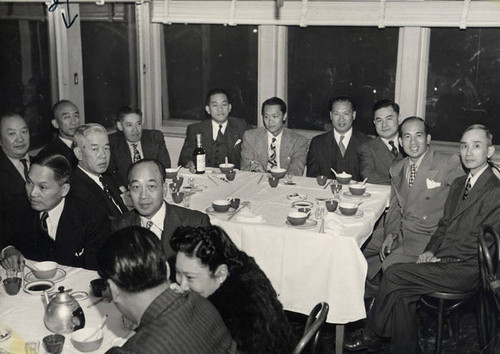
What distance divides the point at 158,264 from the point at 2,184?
7.95ft

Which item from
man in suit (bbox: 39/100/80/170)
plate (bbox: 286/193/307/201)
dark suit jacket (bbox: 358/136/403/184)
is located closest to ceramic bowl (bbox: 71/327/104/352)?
plate (bbox: 286/193/307/201)

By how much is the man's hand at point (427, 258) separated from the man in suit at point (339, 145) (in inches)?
56.1

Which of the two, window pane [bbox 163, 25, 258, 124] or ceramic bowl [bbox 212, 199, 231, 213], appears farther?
window pane [bbox 163, 25, 258, 124]

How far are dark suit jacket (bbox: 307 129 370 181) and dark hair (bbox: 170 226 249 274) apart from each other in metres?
2.93

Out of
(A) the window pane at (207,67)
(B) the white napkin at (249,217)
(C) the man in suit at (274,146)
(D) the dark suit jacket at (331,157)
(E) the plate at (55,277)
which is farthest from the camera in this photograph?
(A) the window pane at (207,67)

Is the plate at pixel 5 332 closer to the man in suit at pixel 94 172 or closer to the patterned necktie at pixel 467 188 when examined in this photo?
the man in suit at pixel 94 172

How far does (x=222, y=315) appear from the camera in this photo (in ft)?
6.92

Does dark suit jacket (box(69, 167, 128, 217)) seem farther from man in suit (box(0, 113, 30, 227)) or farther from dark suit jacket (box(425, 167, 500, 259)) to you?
dark suit jacket (box(425, 167, 500, 259))

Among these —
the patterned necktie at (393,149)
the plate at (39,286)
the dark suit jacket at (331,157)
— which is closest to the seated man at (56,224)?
the plate at (39,286)

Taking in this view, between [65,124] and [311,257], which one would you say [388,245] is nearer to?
[311,257]

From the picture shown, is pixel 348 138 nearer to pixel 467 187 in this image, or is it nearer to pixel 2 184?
pixel 467 187

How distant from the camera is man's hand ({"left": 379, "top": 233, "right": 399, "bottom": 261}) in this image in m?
4.02

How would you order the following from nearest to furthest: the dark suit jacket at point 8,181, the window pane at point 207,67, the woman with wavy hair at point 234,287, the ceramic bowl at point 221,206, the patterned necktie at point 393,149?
1. the woman with wavy hair at point 234,287
2. the ceramic bowl at point 221,206
3. the dark suit jacket at point 8,181
4. the patterned necktie at point 393,149
5. the window pane at point 207,67

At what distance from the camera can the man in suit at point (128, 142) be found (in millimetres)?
5004
